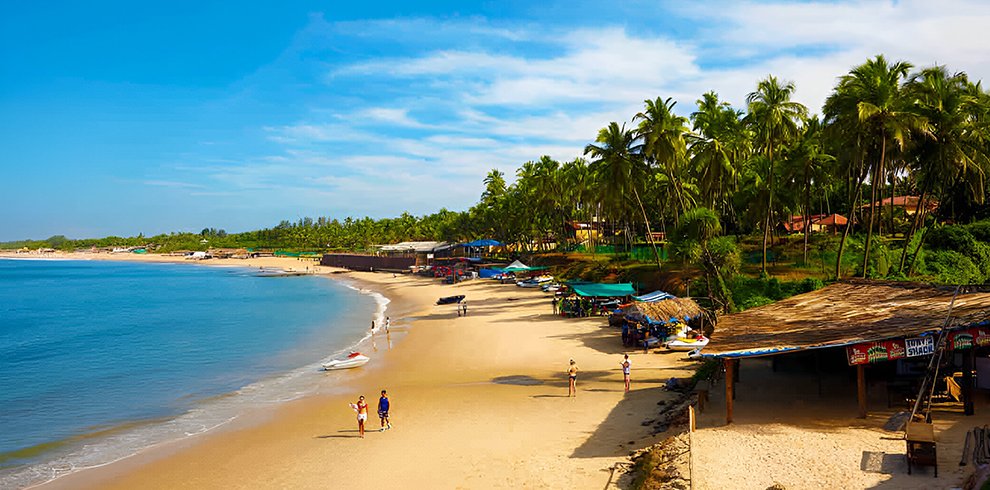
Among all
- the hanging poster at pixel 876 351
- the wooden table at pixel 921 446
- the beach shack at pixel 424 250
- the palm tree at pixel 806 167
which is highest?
the palm tree at pixel 806 167

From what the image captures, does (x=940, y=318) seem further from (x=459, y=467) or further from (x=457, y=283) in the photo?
(x=457, y=283)

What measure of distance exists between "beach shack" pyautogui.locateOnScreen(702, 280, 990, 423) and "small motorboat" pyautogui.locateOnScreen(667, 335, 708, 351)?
4417mm

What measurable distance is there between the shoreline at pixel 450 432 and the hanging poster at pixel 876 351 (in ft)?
16.8

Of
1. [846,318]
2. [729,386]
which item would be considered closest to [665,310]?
[846,318]

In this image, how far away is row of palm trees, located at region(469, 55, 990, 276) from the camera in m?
28.6

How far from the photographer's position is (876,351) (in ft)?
47.4

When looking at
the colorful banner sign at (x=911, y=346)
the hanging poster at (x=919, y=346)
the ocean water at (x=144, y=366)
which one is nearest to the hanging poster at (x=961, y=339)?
the colorful banner sign at (x=911, y=346)

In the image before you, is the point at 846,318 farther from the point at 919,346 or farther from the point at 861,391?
the point at 919,346

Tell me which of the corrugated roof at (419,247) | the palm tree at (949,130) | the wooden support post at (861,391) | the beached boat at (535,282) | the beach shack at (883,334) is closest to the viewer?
the beach shack at (883,334)

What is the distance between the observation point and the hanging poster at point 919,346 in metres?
13.9

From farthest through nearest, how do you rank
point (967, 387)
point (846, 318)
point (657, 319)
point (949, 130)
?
point (949, 130), point (657, 319), point (846, 318), point (967, 387)

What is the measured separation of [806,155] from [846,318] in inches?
1004

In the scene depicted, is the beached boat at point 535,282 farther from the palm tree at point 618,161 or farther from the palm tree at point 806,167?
the palm tree at point 806,167

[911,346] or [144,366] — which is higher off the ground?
[911,346]
